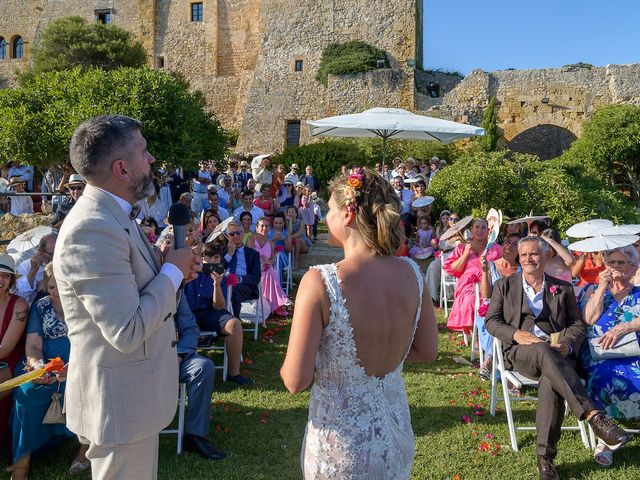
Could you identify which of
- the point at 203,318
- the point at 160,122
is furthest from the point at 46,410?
the point at 160,122

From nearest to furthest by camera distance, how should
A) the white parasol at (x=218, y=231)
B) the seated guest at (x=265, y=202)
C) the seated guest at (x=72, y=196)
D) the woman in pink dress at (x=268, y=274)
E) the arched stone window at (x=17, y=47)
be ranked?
the white parasol at (x=218, y=231)
the seated guest at (x=72, y=196)
the woman in pink dress at (x=268, y=274)
the seated guest at (x=265, y=202)
the arched stone window at (x=17, y=47)

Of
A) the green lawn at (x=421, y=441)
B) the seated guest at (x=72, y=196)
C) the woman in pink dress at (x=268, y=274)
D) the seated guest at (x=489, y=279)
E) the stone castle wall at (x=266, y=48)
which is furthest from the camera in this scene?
the stone castle wall at (x=266, y=48)

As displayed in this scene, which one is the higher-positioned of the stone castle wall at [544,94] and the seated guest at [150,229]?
the stone castle wall at [544,94]

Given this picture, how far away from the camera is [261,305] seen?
21.3ft

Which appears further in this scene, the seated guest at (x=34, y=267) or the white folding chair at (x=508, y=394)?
the seated guest at (x=34, y=267)

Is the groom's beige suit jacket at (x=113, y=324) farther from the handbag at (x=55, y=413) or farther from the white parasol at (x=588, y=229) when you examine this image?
the white parasol at (x=588, y=229)

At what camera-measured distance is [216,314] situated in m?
5.16

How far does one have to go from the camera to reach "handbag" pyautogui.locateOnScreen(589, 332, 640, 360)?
3855 mm

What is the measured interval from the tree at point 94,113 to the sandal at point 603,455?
8.39 m

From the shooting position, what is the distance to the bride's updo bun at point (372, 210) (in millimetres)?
Result: 1945

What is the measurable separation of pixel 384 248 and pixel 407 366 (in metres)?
3.86

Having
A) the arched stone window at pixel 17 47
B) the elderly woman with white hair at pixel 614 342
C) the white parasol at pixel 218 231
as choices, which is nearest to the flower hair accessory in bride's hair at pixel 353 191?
the elderly woman with white hair at pixel 614 342

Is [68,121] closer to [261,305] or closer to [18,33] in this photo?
[261,305]

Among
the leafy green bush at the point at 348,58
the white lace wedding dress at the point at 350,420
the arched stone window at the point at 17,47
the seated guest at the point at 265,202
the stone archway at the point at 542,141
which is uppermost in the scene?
the arched stone window at the point at 17,47
